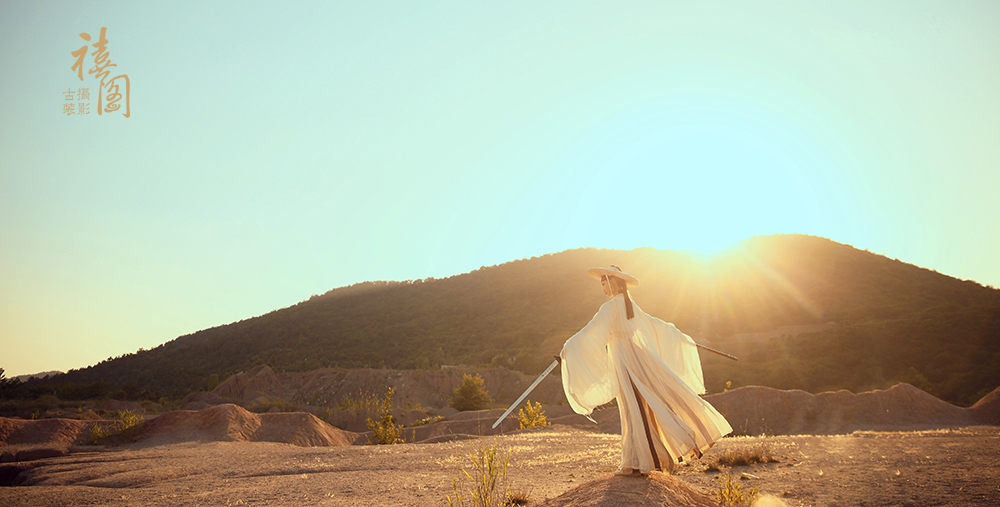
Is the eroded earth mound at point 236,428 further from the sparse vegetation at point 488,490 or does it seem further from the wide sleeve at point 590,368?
the wide sleeve at point 590,368

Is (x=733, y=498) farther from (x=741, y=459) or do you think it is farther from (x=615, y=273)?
(x=741, y=459)

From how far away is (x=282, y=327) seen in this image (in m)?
55.8

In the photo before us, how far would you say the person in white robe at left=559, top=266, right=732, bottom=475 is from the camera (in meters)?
5.01

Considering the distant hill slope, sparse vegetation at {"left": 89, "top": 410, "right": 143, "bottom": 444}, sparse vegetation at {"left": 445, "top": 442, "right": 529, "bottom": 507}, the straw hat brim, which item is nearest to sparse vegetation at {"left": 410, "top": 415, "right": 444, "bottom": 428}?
sparse vegetation at {"left": 89, "top": 410, "right": 143, "bottom": 444}

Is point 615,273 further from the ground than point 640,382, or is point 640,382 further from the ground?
point 615,273

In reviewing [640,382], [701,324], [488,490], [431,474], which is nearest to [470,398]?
[431,474]

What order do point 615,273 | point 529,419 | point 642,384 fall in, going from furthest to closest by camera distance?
point 529,419, point 615,273, point 642,384

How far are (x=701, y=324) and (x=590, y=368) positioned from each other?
4377 cm

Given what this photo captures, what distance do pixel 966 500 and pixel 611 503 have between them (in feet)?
13.2

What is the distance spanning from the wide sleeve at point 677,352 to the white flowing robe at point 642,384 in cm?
1

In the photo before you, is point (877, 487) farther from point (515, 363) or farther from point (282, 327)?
point (282, 327)

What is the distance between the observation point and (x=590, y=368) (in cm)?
560

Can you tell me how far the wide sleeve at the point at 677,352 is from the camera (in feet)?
19.9

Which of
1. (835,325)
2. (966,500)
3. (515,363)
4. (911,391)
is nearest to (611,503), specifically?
(966,500)
